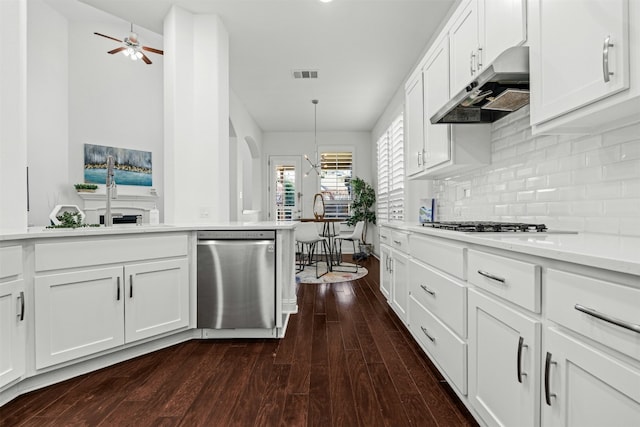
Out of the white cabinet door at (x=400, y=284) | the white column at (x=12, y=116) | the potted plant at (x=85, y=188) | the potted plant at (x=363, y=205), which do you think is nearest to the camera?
the white column at (x=12, y=116)

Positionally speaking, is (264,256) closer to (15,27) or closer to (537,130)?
(537,130)

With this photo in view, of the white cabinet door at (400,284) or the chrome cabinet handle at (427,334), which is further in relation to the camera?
the white cabinet door at (400,284)

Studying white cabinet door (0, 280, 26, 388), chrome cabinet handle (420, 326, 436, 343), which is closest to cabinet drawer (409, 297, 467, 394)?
chrome cabinet handle (420, 326, 436, 343)

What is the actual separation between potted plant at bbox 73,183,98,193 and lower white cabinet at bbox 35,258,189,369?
4.54m

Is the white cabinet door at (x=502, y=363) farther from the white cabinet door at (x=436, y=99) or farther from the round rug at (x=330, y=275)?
the round rug at (x=330, y=275)

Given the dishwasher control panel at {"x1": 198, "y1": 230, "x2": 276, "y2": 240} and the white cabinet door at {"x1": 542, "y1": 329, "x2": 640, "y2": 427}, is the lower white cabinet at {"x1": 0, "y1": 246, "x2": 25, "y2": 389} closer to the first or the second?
the dishwasher control panel at {"x1": 198, "y1": 230, "x2": 276, "y2": 240}

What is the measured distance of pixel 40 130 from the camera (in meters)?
5.04

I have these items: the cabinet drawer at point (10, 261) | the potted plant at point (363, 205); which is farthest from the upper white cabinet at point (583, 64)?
the potted plant at point (363, 205)

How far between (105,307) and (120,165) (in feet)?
16.8

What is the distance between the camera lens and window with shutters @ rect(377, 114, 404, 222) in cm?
491

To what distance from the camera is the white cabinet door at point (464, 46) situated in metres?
1.94

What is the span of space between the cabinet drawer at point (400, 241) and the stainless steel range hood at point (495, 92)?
3.06 feet

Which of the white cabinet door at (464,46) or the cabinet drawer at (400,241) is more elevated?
the white cabinet door at (464,46)

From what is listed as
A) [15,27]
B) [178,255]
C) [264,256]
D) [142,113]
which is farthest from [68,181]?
[264,256]
